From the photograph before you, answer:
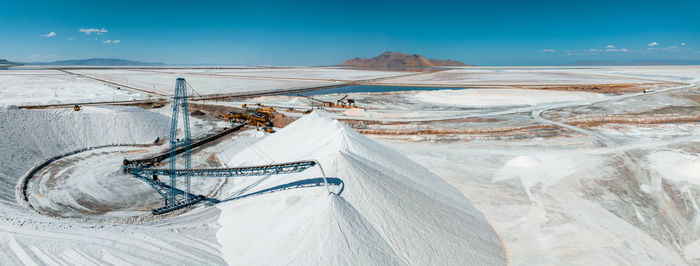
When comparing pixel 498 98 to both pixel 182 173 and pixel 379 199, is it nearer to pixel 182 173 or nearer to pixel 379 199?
pixel 379 199

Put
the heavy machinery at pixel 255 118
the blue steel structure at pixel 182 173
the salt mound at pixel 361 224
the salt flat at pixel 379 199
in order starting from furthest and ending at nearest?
1. the heavy machinery at pixel 255 118
2. the blue steel structure at pixel 182 173
3. the salt flat at pixel 379 199
4. the salt mound at pixel 361 224

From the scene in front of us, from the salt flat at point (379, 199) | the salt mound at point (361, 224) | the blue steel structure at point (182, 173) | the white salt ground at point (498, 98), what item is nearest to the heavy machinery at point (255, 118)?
the salt flat at point (379, 199)

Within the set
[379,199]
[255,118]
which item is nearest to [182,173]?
[379,199]

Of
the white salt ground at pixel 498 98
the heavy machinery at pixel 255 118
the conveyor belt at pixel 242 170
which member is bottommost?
the conveyor belt at pixel 242 170

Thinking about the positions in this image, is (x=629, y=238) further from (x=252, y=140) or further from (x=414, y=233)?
(x=252, y=140)

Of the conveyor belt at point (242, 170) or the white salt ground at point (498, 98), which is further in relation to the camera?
the white salt ground at point (498, 98)

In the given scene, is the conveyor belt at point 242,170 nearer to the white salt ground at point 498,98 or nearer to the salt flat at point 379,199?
the salt flat at point 379,199

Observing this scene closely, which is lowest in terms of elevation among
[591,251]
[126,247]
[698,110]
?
[591,251]

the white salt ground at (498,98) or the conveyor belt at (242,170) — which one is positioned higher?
the white salt ground at (498,98)

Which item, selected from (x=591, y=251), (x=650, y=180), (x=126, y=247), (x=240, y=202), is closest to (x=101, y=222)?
(x=126, y=247)
